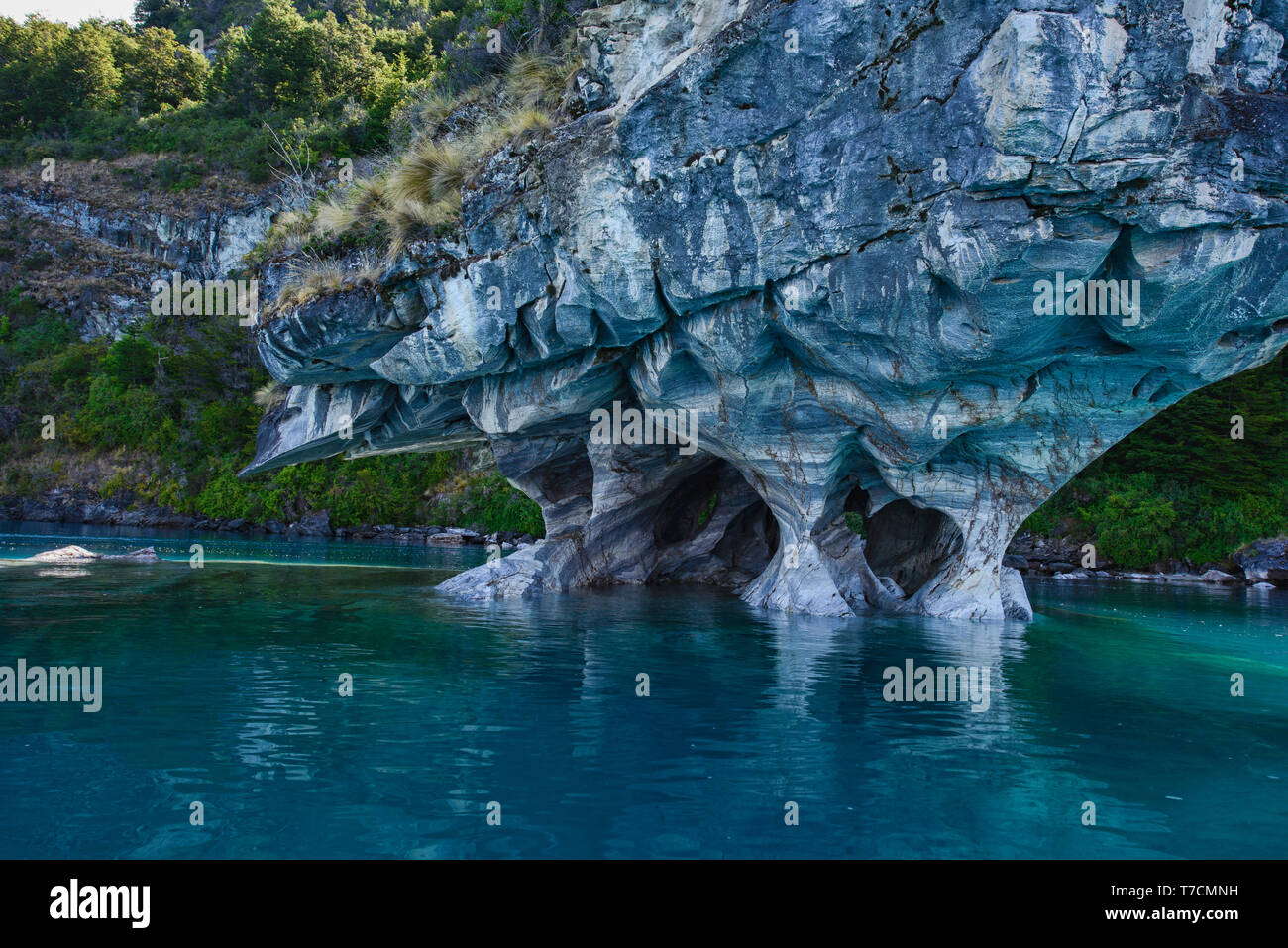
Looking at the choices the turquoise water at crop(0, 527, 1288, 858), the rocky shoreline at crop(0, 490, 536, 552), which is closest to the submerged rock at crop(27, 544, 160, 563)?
the turquoise water at crop(0, 527, 1288, 858)

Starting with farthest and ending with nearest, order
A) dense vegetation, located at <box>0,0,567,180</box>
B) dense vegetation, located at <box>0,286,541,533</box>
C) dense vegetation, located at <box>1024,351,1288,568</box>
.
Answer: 1. dense vegetation, located at <box>0,0,567,180</box>
2. dense vegetation, located at <box>0,286,541,533</box>
3. dense vegetation, located at <box>1024,351,1288,568</box>

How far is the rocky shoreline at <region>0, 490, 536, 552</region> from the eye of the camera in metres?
47.6

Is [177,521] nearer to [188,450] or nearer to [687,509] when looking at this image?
[188,450]

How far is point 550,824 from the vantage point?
5.08 meters

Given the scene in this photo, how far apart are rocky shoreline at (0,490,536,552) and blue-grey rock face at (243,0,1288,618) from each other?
90.5 feet

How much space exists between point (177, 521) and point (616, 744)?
170ft

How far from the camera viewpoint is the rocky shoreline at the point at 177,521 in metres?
47.6

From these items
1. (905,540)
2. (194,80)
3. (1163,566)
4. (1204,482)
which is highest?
(194,80)

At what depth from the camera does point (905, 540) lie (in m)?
21.8

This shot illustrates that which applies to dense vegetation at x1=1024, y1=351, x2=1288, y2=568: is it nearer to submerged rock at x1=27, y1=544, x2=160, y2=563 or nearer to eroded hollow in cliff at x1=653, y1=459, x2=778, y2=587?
eroded hollow in cliff at x1=653, y1=459, x2=778, y2=587

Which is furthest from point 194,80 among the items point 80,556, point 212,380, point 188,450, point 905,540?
point 905,540

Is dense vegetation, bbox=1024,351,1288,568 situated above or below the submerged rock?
above
